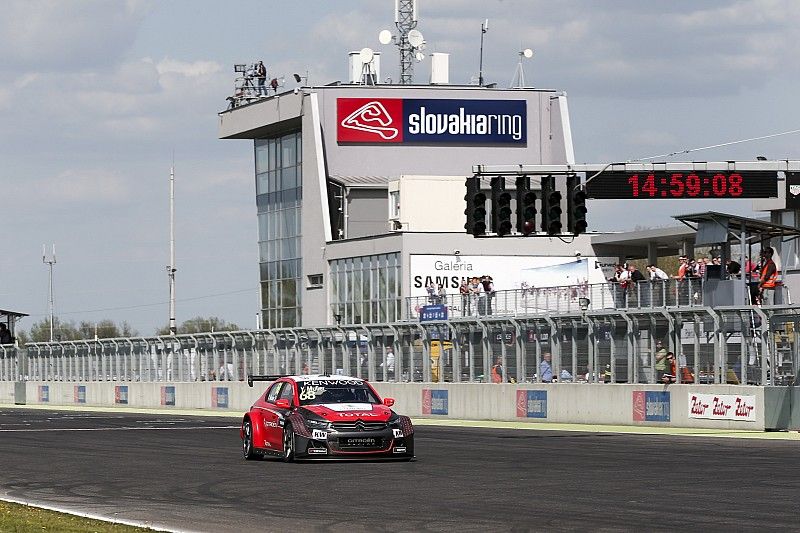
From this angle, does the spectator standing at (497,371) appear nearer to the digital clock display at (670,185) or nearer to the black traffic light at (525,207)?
the digital clock display at (670,185)

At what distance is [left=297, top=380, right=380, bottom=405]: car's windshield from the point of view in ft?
82.9

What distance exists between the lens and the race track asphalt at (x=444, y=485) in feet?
Result: 50.6

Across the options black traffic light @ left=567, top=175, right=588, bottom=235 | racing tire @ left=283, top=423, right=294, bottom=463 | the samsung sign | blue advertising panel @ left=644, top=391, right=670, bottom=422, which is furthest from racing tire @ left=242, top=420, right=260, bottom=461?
the samsung sign

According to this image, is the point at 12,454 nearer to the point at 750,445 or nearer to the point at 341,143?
the point at 750,445

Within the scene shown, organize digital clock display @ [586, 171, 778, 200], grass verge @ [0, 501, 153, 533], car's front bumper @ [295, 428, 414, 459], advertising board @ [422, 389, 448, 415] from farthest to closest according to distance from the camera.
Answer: advertising board @ [422, 389, 448, 415] < digital clock display @ [586, 171, 778, 200] < car's front bumper @ [295, 428, 414, 459] < grass verge @ [0, 501, 153, 533]

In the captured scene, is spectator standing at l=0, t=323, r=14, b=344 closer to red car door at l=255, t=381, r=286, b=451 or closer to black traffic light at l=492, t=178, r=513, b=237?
black traffic light at l=492, t=178, r=513, b=237

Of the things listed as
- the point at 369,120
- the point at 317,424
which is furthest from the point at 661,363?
the point at 369,120

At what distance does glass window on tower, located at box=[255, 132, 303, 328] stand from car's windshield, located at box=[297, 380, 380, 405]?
190ft

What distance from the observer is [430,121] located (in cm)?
8431

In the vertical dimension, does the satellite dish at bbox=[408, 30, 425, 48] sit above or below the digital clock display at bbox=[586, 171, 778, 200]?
above

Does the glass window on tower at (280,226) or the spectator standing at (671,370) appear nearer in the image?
the spectator standing at (671,370)

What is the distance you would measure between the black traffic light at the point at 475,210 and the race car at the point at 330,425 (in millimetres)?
9067

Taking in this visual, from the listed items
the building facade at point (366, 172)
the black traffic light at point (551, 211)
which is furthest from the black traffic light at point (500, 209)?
the building facade at point (366, 172)

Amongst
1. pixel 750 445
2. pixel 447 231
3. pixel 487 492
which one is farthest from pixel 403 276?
pixel 487 492
